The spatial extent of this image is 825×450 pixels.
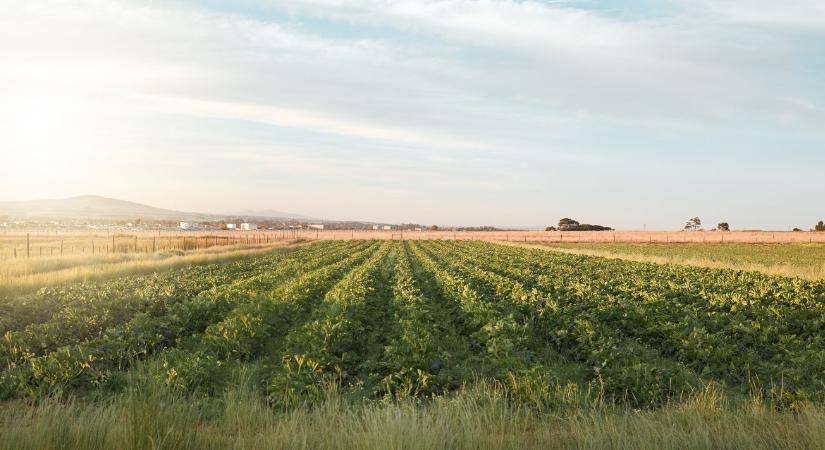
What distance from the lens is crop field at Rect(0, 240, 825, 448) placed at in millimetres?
6477

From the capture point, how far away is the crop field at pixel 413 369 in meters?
6.48

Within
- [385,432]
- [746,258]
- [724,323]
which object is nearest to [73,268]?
[724,323]

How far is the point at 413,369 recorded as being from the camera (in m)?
10.9

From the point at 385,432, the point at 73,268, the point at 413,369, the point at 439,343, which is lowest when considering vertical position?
the point at 439,343

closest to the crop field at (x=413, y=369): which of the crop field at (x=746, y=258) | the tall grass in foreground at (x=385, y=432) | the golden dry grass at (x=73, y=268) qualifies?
the tall grass in foreground at (x=385, y=432)

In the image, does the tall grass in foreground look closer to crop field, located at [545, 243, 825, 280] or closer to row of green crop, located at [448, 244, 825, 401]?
row of green crop, located at [448, 244, 825, 401]

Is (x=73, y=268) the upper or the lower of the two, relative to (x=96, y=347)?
upper

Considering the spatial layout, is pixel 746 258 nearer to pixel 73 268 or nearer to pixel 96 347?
pixel 73 268

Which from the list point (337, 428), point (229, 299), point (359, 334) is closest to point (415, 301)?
point (359, 334)

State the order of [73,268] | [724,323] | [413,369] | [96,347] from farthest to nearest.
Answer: [73,268] < [724,323] < [96,347] < [413,369]

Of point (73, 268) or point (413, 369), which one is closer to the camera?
point (413, 369)

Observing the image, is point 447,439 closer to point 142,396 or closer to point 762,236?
point 142,396

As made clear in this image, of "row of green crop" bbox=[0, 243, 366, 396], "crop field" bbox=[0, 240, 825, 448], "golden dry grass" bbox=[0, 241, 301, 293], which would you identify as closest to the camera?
"crop field" bbox=[0, 240, 825, 448]

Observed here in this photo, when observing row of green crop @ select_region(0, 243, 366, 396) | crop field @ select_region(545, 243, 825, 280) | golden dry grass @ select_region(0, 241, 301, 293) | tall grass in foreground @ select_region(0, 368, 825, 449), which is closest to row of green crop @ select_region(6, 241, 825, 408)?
row of green crop @ select_region(0, 243, 366, 396)
